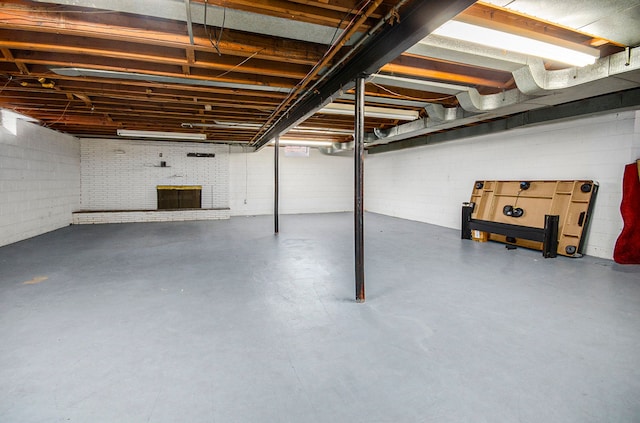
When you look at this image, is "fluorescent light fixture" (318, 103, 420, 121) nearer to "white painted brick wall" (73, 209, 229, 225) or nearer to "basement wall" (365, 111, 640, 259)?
"basement wall" (365, 111, 640, 259)

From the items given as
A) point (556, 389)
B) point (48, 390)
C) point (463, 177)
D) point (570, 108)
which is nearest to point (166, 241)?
point (48, 390)

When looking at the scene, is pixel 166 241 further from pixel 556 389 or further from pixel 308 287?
pixel 556 389

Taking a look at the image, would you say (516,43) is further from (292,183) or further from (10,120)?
(292,183)

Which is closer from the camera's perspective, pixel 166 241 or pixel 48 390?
pixel 48 390

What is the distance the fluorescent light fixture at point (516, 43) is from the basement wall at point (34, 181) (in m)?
7.38

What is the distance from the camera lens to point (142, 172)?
9617mm

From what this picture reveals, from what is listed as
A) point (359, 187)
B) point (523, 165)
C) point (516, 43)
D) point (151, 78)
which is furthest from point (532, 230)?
point (151, 78)

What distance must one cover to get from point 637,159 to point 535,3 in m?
3.77

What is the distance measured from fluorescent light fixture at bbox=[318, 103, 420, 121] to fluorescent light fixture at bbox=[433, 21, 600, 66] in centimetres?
250

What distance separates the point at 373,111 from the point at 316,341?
407 cm

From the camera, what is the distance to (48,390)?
5.83 ft

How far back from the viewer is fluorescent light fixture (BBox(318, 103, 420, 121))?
501 centimetres

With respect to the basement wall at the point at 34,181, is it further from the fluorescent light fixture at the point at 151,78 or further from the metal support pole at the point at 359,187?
the metal support pole at the point at 359,187

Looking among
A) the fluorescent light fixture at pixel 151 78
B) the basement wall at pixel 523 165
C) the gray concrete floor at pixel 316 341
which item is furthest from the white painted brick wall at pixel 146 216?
the fluorescent light fixture at pixel 151 78
